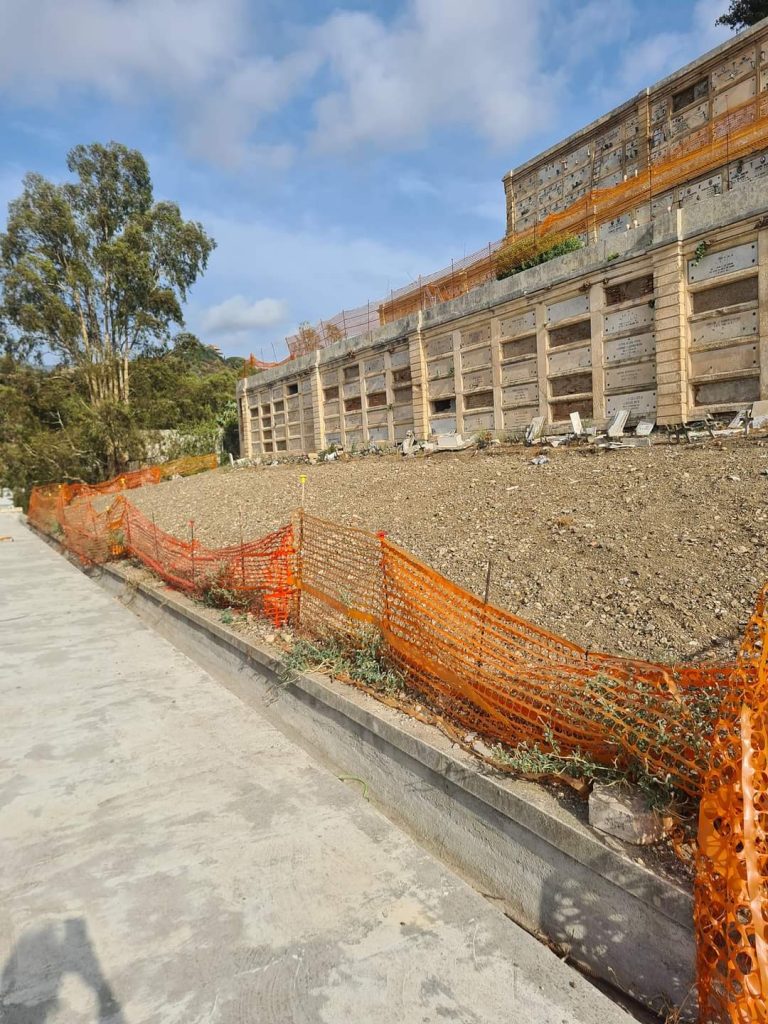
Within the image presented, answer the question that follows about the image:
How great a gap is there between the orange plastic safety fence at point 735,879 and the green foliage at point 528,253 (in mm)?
12318

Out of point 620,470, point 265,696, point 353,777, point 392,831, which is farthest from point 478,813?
point 620,470

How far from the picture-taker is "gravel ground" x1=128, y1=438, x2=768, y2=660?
12.7 ft

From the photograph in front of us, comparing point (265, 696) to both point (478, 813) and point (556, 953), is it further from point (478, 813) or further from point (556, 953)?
point (556, 953)

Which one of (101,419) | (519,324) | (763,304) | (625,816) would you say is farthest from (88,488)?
(625,816)

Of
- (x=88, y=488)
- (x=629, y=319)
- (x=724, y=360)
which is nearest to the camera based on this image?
(x=724, y=360)

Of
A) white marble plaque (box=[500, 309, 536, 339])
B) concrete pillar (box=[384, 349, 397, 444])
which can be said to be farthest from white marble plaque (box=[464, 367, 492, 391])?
concrete pillar (box=[384, 349, 397, 444])

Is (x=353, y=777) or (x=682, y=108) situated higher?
(x=682, y=108)

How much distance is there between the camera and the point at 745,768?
5.40 feet

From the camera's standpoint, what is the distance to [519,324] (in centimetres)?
1195

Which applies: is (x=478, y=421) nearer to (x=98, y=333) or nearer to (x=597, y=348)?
(x=597, y=348)

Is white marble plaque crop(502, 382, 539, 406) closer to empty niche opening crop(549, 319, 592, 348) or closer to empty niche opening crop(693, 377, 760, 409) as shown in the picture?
empty niche opening crop(549, 319, 592, 348)

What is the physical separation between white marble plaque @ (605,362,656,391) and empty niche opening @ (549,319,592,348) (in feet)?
2.98

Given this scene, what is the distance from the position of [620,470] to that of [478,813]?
602cm

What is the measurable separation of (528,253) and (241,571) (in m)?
11.7
